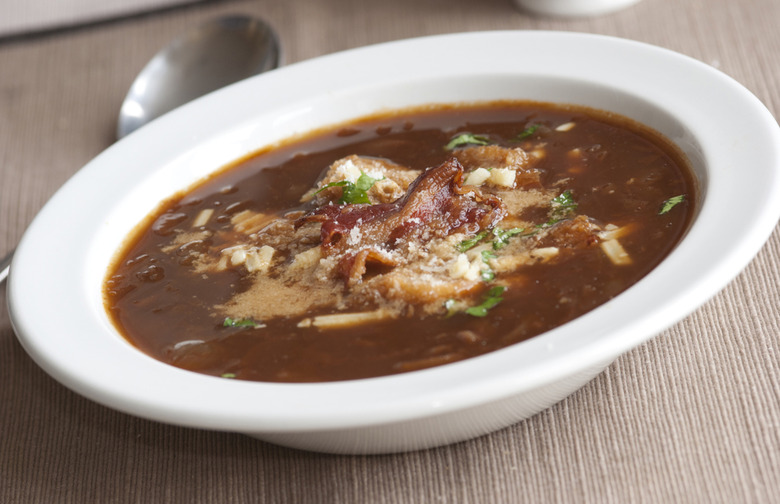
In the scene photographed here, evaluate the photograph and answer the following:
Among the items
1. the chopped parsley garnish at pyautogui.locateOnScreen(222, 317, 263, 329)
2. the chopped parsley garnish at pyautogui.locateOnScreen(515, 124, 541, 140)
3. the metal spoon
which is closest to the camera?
the chopped parsley garnish at pyautogui.locateOnScreen(222, 317, 263, 329)

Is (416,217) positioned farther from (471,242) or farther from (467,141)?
(467,141)

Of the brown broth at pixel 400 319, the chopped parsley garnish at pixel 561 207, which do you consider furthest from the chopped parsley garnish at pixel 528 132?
the chopped parsley garnish at pixel 561 207

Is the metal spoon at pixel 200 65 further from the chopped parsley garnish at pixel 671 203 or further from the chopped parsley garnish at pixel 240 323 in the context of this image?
the chopped parsley garnish at pixel 671 203

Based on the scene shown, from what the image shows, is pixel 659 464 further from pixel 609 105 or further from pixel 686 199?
pixel 609 105

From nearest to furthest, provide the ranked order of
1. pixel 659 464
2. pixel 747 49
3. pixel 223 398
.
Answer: pixel 223 398 → pixel 659 464 → pixel 747 49

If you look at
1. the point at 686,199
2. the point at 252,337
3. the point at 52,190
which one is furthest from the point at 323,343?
the point at 52,190

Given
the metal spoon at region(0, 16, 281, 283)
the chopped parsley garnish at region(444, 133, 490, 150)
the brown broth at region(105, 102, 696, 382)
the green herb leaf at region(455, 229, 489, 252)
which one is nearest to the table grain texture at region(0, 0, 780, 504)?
the brown broth at region(105, 102, 696, 382)

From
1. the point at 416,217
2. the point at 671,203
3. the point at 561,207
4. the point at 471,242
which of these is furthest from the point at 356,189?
the point at 671,203

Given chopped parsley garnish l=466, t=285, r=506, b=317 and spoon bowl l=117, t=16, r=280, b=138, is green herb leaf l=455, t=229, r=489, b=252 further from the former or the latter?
spoon bowl l=117, t=16, r=280, b=138
